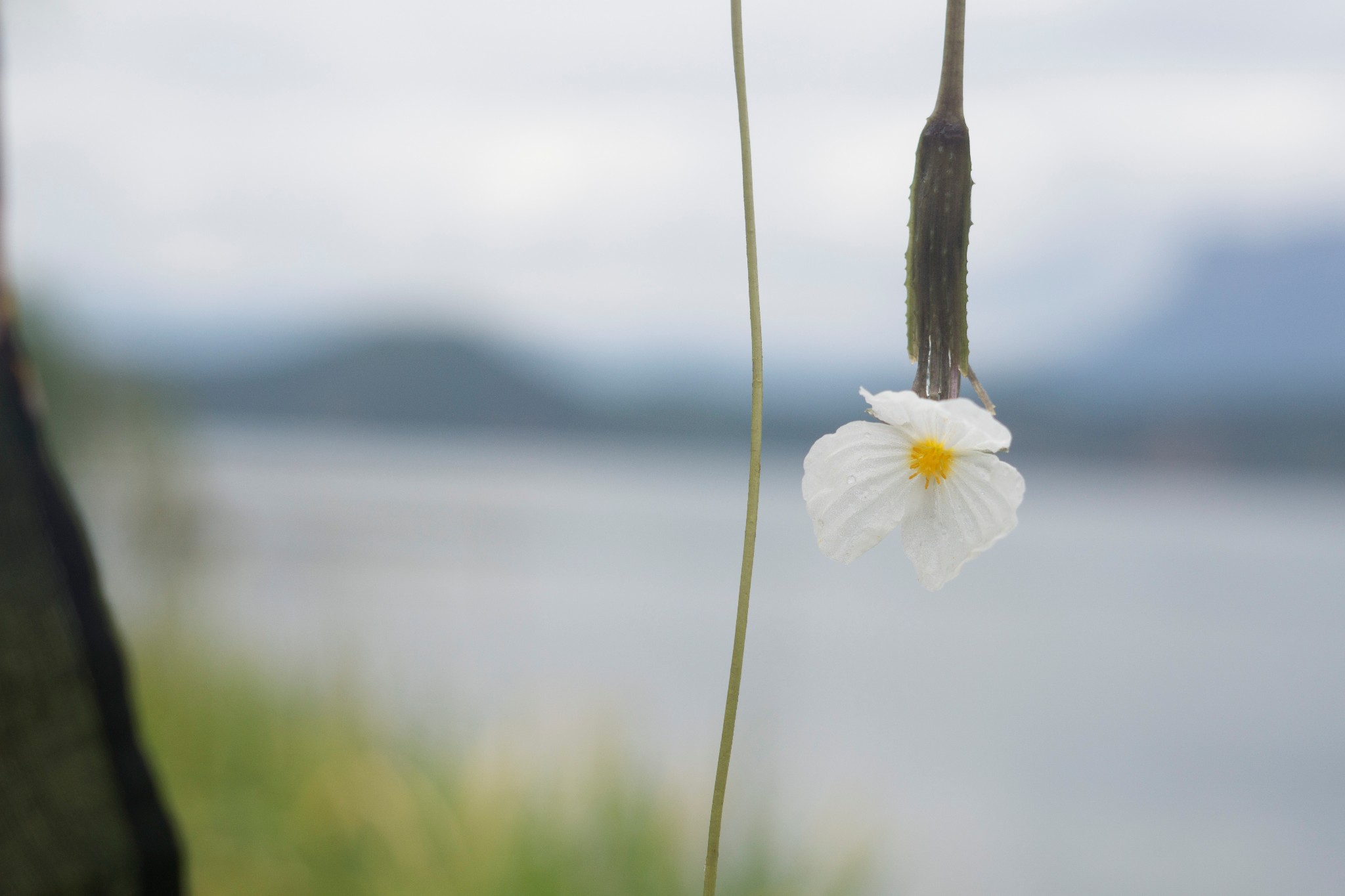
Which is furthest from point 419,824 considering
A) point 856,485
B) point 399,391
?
point 399,391

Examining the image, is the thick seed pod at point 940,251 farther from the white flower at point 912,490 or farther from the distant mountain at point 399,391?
the distant mountain at point 399,391

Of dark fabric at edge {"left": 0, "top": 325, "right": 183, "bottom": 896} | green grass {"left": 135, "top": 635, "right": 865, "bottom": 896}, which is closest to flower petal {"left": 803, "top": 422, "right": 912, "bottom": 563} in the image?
dark fabric at edge {"left": 0, "top": 325, "right": 183, "bottom": 896}

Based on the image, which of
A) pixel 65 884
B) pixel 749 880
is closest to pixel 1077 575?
pixel 749 880

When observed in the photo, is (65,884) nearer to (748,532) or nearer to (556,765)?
(748,532)

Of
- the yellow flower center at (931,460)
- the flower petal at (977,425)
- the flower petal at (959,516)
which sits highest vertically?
the flower petal at (977,425)

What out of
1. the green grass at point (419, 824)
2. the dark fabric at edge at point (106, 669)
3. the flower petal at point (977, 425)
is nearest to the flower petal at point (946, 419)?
the flower petal at point (977, 425)

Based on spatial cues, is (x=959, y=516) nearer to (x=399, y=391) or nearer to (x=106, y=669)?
(x=106, y=669)

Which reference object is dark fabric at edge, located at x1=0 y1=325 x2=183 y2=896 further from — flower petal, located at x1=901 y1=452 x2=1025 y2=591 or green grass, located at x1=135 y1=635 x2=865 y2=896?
green grass, located at x1=135 y1=635 x2=865 y2=896
